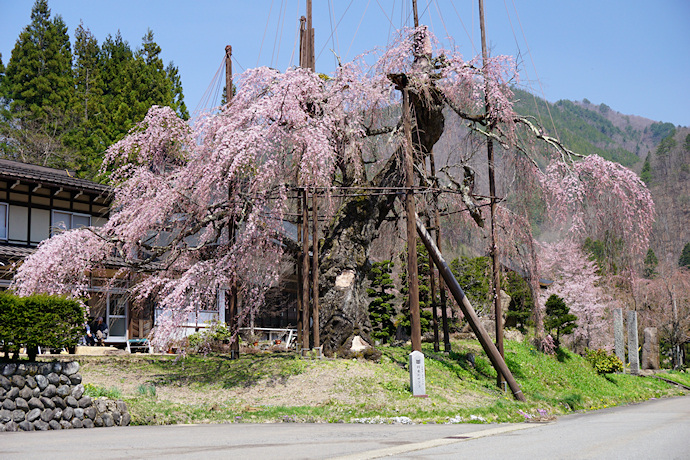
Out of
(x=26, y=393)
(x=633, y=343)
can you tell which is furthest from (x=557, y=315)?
(x=26, y=393)

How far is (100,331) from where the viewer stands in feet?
83.3

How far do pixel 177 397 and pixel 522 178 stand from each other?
40.5 feet

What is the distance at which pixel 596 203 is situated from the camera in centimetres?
1828

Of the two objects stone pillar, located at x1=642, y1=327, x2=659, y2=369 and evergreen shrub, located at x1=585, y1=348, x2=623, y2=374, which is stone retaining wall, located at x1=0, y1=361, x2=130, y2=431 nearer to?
evergreen shrub, located at x1=585, y1=348, x2=623, y2=374

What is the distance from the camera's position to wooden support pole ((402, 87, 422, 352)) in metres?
16.2

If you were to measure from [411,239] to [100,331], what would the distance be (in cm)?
1536

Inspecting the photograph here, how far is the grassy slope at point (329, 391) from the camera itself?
42.1ft

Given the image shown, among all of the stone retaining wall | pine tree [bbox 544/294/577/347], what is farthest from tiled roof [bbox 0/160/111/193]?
pine tree [bbox 544/294/577/347]

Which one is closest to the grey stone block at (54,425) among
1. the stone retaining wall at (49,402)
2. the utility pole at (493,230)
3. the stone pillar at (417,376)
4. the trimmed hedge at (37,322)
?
the stone retaining wall at (49,402)

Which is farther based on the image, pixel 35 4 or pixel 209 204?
pixel 35 4

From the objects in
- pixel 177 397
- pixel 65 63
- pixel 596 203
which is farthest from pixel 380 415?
pixel 65 63

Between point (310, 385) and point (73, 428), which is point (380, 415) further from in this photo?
point (73, 428)

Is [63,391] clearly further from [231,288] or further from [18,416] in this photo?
[231,288]

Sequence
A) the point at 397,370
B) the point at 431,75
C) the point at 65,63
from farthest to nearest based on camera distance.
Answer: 1. the point at 65,63
2. the point at 431,75
3. the point at 397,370
